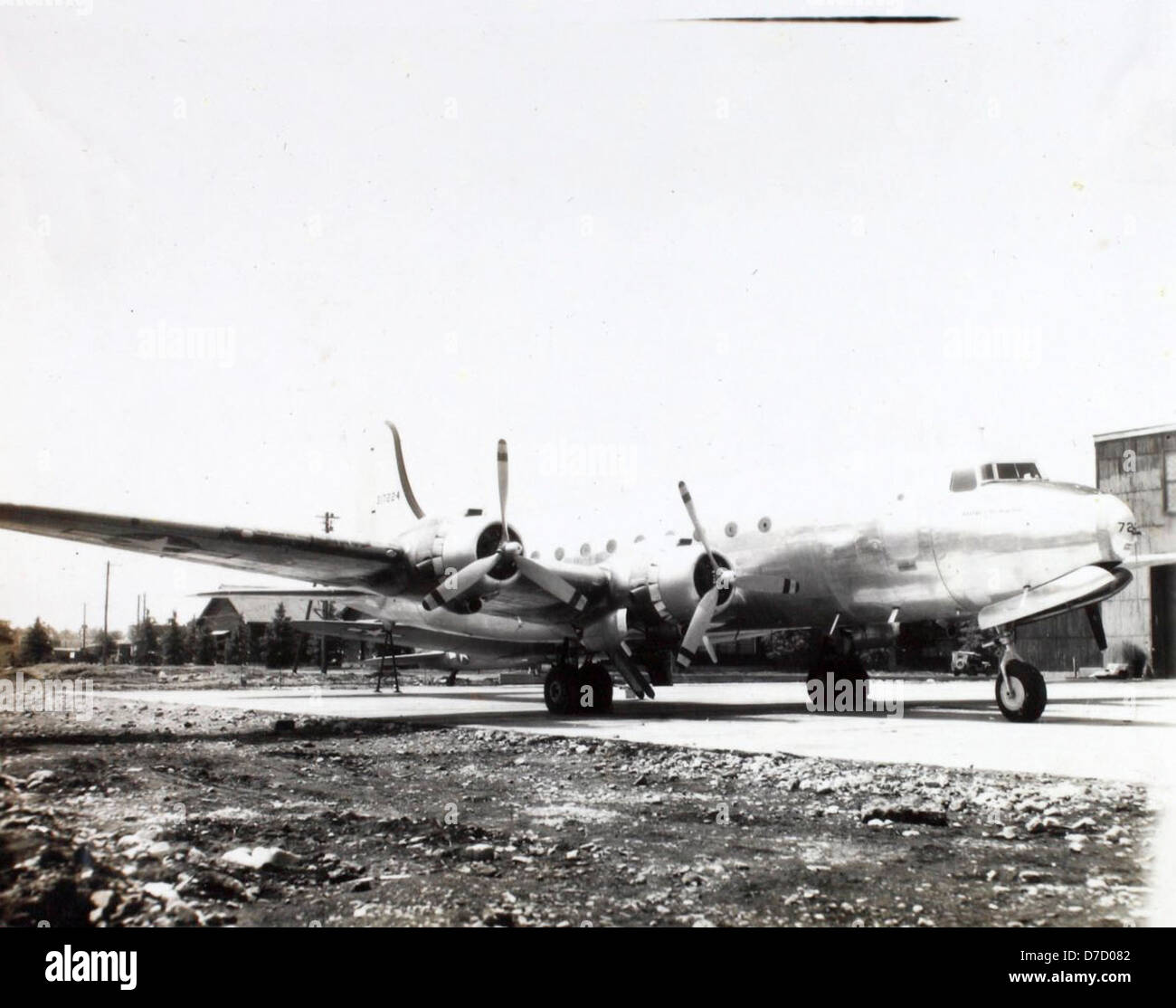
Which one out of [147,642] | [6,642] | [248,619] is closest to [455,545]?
[6,642]

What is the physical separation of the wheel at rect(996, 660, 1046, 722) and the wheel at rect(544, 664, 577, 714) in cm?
565

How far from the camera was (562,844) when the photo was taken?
5.17m

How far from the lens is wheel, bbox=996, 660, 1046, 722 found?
11383mm

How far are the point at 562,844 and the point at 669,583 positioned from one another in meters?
7.07

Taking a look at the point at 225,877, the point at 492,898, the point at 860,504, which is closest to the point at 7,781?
the point at 225,877

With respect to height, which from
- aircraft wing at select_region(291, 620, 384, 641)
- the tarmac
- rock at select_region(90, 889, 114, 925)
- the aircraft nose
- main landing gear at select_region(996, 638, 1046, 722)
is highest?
the aircraft nose

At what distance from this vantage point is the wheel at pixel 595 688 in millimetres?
13578

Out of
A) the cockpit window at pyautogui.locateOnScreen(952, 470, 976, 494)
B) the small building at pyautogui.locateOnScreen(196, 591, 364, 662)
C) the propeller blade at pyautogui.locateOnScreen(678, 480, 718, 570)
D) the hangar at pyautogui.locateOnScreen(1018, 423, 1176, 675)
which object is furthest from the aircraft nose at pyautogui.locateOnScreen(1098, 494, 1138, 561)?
the small building at pyautogui.locateOnScreen(196, 591, 364, 662)

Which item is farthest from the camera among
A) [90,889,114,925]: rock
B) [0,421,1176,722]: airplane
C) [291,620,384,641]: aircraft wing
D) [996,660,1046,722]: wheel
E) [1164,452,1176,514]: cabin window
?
[291,620,384,641]: aircraft wing

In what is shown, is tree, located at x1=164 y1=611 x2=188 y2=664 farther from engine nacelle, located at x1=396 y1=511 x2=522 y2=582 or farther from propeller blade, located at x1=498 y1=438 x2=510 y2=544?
propeller blade, located at x1=498 y1=438 x2=510 y2=544

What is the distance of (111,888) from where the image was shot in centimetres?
431

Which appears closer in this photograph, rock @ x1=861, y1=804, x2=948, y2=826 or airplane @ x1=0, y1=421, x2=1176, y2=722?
rock @ x1=861, y1=804, x2=948, y2=826

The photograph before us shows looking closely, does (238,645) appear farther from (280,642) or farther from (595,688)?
(595,688)
